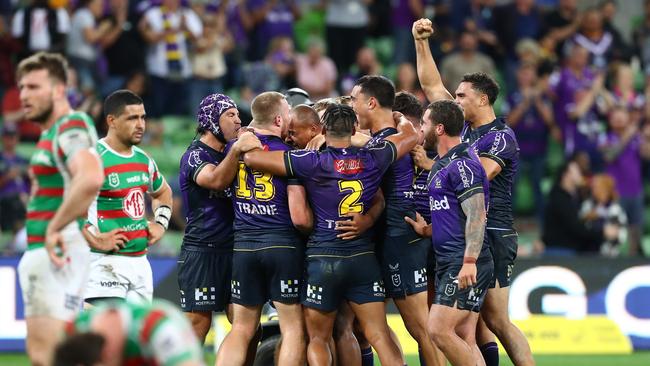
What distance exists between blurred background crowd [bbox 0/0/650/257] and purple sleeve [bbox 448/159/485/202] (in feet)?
26.3

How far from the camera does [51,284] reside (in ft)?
25.6

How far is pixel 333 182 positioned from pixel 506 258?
5.91 ft

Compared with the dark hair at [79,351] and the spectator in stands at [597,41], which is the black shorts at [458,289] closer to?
the dark hair at [79,351]

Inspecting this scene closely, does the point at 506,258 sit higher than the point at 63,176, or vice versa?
the point at 63,176

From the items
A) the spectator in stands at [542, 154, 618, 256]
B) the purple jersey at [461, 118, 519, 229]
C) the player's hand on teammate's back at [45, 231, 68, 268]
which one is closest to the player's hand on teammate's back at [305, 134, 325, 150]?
the purple jersey at [461, 118, 519, 229]

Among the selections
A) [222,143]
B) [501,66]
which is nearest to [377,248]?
[222,143]

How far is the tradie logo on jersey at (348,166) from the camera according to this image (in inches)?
377

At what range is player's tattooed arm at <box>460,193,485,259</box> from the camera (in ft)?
30.7

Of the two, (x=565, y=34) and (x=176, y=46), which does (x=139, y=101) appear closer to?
(x=176, y=46)

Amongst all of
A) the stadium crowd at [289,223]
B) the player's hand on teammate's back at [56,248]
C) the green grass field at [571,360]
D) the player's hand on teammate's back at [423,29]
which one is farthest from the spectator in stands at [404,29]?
the player's hand on teammate's back at [56,248]

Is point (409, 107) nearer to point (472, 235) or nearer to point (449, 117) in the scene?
point (449, 117)

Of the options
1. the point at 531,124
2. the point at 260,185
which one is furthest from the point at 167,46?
the point at 260,185

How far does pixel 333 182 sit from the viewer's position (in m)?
9.62

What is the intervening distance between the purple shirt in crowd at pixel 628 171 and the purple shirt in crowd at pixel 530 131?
1.18m
